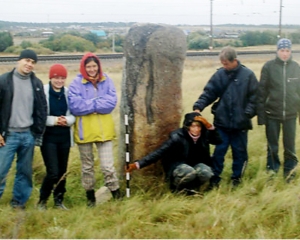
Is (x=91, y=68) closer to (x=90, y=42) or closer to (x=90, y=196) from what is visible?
(x=90, y=196)

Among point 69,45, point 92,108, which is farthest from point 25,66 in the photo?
point 69,45

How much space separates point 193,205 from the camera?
4965mm

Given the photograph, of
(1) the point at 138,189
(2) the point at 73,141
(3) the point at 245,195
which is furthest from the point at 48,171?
(3) the point at 245,195

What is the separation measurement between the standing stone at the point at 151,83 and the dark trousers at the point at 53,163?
38.8 inches

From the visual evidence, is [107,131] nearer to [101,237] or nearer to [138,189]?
[138,189]

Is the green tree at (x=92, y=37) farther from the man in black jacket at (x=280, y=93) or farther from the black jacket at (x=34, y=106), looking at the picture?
the black jacket at (x=34, y=106)

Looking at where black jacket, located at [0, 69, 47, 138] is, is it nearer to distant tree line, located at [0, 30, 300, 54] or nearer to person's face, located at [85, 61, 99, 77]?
person's face, located at [85, 61, 99, 77]

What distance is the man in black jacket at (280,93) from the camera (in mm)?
5840

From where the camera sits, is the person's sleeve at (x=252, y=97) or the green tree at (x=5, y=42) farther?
the green tree at (x=5, y=42)

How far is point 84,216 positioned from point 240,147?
2249mm

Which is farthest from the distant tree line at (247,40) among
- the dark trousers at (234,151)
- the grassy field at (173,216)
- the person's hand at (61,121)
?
the person's hand at (61,121)

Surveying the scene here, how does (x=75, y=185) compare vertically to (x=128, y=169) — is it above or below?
below

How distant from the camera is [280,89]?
5879mm

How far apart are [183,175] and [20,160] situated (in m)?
1.81
